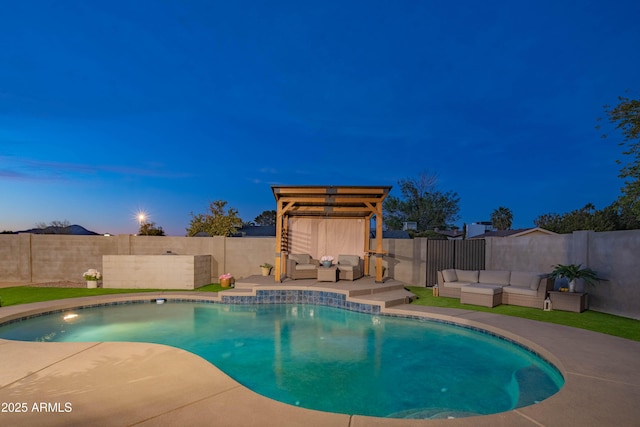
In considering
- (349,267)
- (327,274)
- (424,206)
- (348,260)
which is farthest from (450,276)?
(424,206)

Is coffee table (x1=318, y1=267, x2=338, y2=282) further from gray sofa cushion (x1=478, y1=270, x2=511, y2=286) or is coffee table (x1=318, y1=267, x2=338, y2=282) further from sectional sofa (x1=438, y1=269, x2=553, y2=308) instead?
gray sofa cushion (x1=478, y1=270, x2=511, y2=286)

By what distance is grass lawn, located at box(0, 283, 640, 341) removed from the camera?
18.6 ft

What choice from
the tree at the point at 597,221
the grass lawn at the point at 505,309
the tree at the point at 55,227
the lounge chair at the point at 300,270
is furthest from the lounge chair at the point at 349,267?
the tree at the point at 55,227

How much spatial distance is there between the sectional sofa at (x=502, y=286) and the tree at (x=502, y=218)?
36024 millimetres

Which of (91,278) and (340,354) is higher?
(91,278)

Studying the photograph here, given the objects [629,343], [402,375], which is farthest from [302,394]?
[629,343]

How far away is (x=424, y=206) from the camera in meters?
29.0

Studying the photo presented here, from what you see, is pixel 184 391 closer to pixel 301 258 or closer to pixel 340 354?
pixel 340 354

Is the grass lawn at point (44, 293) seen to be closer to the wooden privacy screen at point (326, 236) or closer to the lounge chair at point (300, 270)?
the lounge chair at point (300, 270)

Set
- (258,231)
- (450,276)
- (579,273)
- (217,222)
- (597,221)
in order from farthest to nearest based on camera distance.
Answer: (258,231)
(597,221)
(217,222)
(450,276)
(579,273)

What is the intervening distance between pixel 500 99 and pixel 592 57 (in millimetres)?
11833

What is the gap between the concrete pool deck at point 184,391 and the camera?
2.46 meters

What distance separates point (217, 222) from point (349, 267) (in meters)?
7.37

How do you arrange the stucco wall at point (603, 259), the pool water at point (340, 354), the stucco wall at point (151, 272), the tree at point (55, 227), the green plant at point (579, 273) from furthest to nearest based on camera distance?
the tree at point (55, 227) → the stucco wall at point (151, 272) → the green plant at point (579, 273) → the stucco wall at point (603, 259) → the pool water at point (340, 354)
